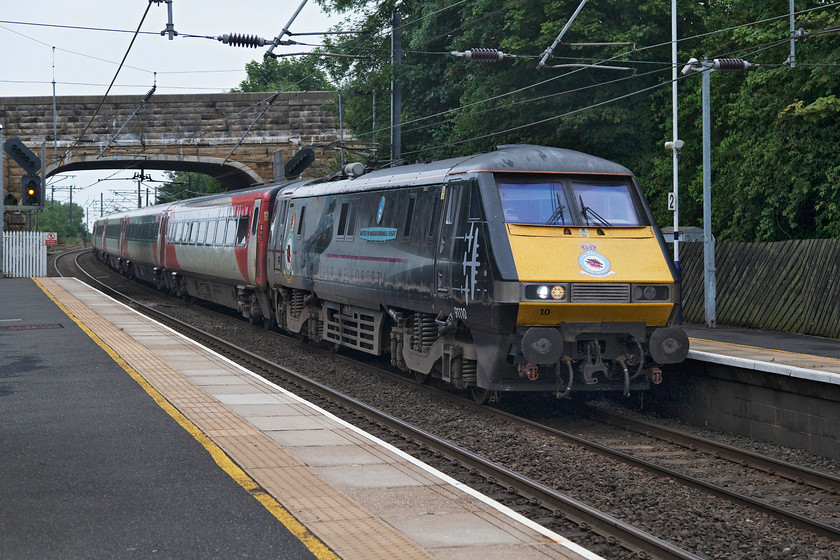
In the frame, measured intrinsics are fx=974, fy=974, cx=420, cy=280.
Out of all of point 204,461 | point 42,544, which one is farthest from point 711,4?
point 42,544

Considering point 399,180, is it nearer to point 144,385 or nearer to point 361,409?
point 361,409

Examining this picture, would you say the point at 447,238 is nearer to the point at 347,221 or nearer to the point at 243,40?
the point at 347,221

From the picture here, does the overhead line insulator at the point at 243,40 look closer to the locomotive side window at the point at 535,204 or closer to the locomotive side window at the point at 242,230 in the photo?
the locomotive side window at the point at 242,230

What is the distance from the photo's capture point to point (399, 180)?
14.9 meters

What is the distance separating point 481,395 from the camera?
13086 mm

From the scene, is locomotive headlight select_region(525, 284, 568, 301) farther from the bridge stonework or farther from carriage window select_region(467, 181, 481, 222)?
the bridge stonework

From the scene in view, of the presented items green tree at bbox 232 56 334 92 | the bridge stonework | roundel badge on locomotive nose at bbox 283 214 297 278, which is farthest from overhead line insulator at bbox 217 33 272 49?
green tree at bbox 232 56 334 92

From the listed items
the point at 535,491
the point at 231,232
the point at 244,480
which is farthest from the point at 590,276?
the point at 231,232

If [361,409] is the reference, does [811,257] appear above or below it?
above

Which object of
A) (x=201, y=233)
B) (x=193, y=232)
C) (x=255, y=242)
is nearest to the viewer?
(x=255, y=242)

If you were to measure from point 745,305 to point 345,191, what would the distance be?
1052cm

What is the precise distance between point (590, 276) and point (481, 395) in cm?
250

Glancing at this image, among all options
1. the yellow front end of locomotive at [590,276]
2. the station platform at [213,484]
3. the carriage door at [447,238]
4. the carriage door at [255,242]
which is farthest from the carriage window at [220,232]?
the yellow front end of locomotive at [590,276]

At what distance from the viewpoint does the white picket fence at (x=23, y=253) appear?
1599 inches
